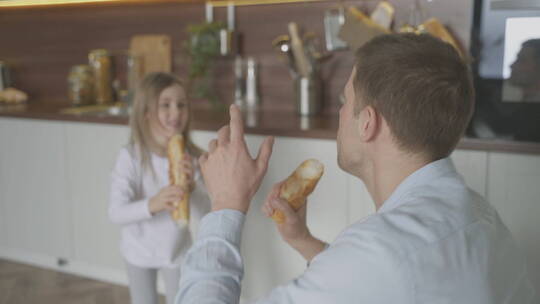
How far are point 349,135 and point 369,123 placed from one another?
0.06m

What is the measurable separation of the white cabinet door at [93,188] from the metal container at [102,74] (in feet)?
1.84

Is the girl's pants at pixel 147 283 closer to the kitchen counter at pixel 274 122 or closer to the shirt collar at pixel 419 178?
the kitchen counter at pixel 274 122

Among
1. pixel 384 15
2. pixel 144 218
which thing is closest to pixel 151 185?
pixel 144 218

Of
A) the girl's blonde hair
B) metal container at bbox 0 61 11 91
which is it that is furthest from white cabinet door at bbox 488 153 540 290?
metal container at bbox 0 61 11 91

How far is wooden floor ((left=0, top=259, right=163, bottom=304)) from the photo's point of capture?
258cm

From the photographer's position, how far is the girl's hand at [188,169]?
1.84 metres

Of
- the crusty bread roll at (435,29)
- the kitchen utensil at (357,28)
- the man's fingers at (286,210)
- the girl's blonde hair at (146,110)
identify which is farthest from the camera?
the kitchen utensil at (357,28)

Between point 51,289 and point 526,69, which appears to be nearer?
point 526,69

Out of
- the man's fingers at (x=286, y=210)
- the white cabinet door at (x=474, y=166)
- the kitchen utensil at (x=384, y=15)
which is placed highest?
the kitchen utensil at (x=384, y=15)

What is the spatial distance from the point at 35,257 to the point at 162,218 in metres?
1.27

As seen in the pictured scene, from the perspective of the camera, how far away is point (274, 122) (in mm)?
2305

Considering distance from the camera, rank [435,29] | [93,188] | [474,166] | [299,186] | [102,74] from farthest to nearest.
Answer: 1. [102,74]
2. [93,188]
3. [435,29]
4. [474,166]
5. [299,186]

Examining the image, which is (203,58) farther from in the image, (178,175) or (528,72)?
(528,72)

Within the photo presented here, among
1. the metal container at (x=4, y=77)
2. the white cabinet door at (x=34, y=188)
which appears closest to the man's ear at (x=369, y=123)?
the white cabinet door at (x=34, y=188)
